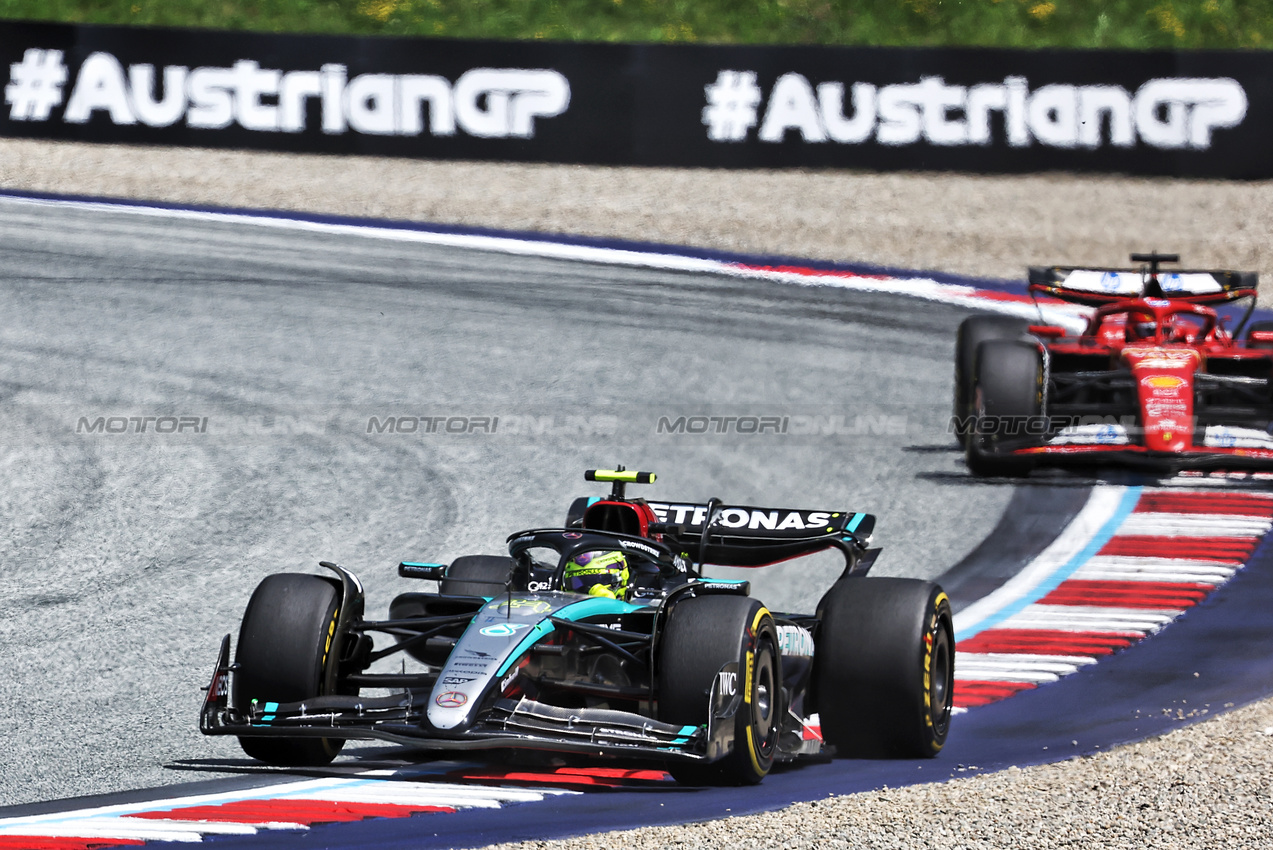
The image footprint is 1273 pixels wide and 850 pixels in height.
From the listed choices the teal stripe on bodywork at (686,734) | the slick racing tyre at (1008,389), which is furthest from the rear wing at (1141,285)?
the teal stripe on bodywork at (686,734)

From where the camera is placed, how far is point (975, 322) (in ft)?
48.4

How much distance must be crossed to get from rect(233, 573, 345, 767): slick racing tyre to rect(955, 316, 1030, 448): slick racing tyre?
7946 mm

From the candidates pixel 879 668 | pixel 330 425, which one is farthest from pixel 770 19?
pixel 879 668

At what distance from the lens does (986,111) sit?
75.0 ft

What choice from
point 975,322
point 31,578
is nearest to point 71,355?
point 31,578

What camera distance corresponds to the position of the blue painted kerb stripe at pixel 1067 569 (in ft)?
35.7

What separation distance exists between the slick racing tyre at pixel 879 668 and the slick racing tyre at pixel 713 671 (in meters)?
0.61

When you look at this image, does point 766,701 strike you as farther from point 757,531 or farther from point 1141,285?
point 1141,285

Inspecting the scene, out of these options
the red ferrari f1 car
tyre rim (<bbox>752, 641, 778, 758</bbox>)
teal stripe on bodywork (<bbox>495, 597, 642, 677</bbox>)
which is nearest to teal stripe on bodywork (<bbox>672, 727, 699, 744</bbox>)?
tyre rim (<bbox>752, 641, 778, 758</bbox>)

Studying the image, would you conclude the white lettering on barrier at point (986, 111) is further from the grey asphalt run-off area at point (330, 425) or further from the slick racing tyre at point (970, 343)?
the slick racing tyre at point (970, 343)

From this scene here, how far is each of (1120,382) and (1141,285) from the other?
39.6 inches

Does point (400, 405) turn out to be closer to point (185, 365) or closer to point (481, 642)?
point (185, 365)

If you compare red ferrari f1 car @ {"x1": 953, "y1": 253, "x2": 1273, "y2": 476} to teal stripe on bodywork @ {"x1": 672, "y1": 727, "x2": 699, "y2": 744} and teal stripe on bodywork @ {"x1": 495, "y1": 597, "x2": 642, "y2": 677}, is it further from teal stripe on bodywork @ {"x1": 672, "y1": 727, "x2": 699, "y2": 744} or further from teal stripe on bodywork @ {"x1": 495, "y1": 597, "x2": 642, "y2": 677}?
teal stripe on bodywork @ {"x1": 672, "y1": 727, "x2": 699, "y2": 744}

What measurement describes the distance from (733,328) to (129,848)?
12919mm
